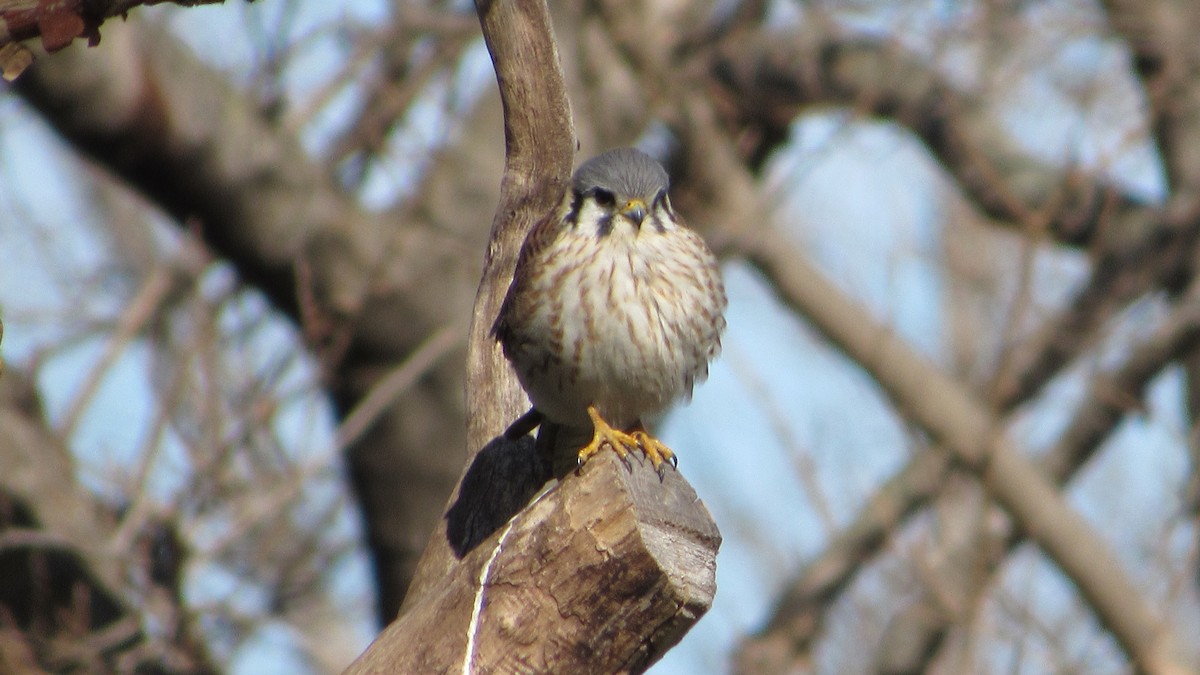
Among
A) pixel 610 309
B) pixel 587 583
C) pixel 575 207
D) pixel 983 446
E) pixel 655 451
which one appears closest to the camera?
pixel 587 583

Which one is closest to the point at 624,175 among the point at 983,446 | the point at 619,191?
the point at 619,191

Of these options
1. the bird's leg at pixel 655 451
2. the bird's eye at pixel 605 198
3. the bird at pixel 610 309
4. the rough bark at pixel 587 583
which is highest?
the bird's eye at pixel 605 198

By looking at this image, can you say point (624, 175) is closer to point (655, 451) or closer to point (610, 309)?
point (610, 309)

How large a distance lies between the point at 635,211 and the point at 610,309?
11.7 inches

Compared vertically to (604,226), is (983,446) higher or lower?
higher

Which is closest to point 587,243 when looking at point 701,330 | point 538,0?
point 701,330

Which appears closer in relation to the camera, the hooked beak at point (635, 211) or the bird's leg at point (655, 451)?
the bird's leg at point (655, 451)

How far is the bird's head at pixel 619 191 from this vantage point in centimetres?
392

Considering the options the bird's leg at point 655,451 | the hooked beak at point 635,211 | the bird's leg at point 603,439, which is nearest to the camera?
the bird's leg at point 655,451

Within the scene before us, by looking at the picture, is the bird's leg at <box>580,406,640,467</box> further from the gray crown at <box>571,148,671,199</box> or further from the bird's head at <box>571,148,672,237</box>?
the gray crown at <box>571,148,671,199</box>

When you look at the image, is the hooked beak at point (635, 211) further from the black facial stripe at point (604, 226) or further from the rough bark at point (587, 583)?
the rough bark at point (587, 583)

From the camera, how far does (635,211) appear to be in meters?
A: 3.89

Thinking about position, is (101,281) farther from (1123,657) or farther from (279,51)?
(1123,657)

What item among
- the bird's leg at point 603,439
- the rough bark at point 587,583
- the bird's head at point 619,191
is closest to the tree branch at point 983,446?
the bird's head at point 619,191
